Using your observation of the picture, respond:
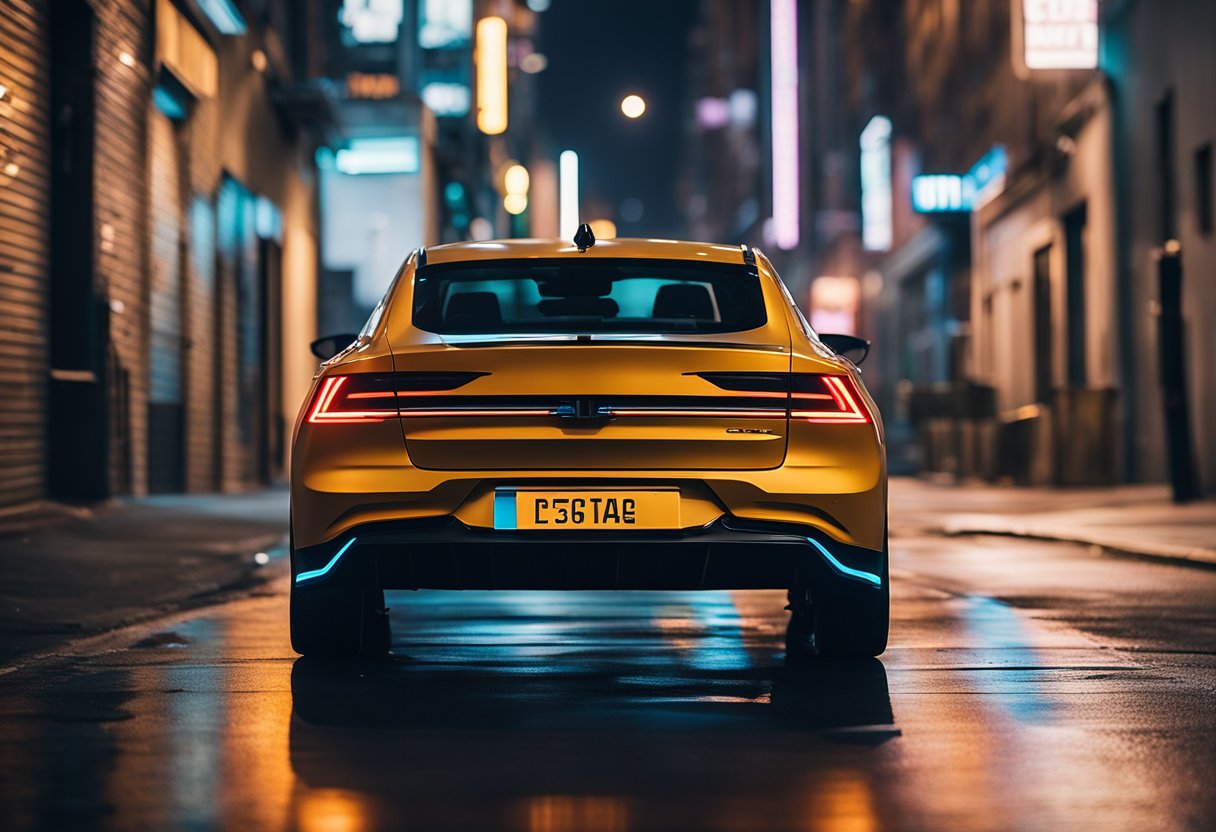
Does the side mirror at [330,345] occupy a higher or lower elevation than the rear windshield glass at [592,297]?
lower

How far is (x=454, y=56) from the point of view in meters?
61.9

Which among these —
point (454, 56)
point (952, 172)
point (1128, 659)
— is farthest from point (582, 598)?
point (454, 56)

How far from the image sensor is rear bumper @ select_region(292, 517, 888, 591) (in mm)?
6965

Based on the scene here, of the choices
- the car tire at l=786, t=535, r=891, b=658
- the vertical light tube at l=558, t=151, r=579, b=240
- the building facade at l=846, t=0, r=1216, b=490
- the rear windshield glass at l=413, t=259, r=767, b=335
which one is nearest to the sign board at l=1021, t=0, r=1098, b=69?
the building facade at l=846, t=0, r=1216, b=490

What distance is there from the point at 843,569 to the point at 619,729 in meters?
1.45

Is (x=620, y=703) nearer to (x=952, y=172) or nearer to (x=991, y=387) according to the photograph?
(x=991, y=387)

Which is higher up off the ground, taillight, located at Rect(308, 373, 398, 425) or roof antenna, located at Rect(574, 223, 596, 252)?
roof antenna, located at Rect(574, 223, 596, 252)

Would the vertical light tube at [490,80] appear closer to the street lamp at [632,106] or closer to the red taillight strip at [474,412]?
the street lamp at [632,106]

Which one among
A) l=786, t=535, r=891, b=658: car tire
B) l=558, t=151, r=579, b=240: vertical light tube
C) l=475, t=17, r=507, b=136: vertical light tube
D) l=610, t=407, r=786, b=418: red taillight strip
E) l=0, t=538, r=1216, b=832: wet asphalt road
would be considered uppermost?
l=558, t=151, r=579, b=240: vertical light tube

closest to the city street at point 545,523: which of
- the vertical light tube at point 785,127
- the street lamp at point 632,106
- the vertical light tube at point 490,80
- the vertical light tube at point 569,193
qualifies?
the street lamp at point 632,106

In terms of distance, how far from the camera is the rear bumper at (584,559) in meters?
6.96

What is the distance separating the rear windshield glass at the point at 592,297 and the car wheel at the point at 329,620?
1081 mm

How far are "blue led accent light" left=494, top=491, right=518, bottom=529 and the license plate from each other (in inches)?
0.6

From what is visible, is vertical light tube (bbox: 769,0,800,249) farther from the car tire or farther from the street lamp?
the car tire
